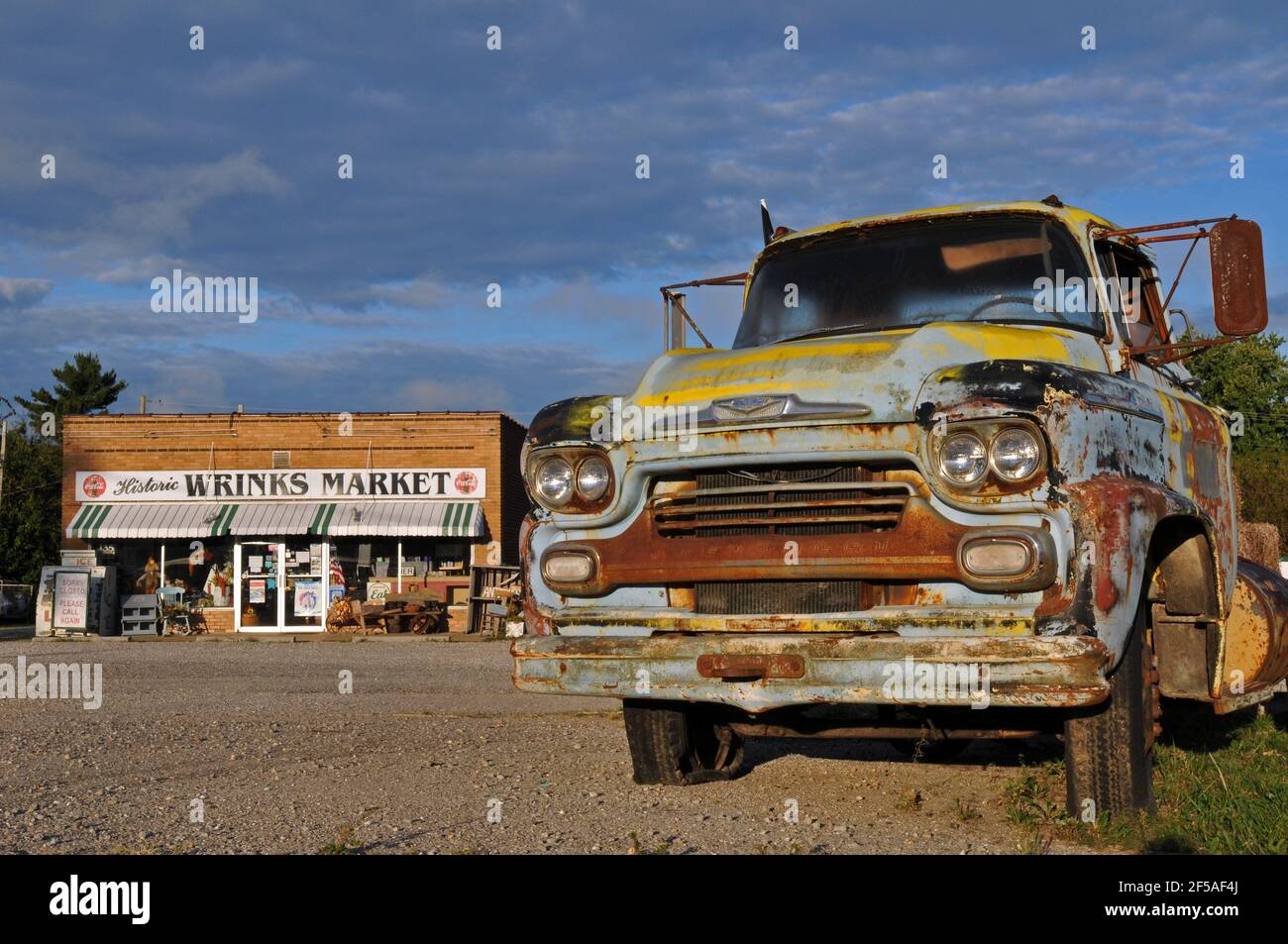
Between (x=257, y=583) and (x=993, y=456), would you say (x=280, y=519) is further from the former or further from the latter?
(x=993, y=456)

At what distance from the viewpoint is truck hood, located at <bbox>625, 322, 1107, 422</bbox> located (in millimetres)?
4984

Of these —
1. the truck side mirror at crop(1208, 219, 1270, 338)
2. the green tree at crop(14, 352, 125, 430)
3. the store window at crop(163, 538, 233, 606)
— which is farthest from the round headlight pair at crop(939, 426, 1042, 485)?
the green tree at crop(14, 352, 125, 430)

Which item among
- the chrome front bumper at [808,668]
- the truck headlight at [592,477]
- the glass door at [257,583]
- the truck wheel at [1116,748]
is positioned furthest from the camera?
the glass door at [257,583]

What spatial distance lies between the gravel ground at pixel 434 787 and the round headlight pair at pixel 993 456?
4.69 feet

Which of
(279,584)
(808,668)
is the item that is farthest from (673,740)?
(279,584)

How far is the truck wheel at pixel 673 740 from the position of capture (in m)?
6.39

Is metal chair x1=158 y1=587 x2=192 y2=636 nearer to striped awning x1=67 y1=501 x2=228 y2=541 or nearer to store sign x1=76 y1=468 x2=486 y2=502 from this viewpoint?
striped awning x1=67 y1=501 x2=228 y2=541

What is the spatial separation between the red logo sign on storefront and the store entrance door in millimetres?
3345

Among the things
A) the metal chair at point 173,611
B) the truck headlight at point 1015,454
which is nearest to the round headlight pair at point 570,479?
the truck headlight at point 1015,454

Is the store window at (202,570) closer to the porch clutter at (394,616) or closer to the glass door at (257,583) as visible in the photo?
the glass door at (257,583)
